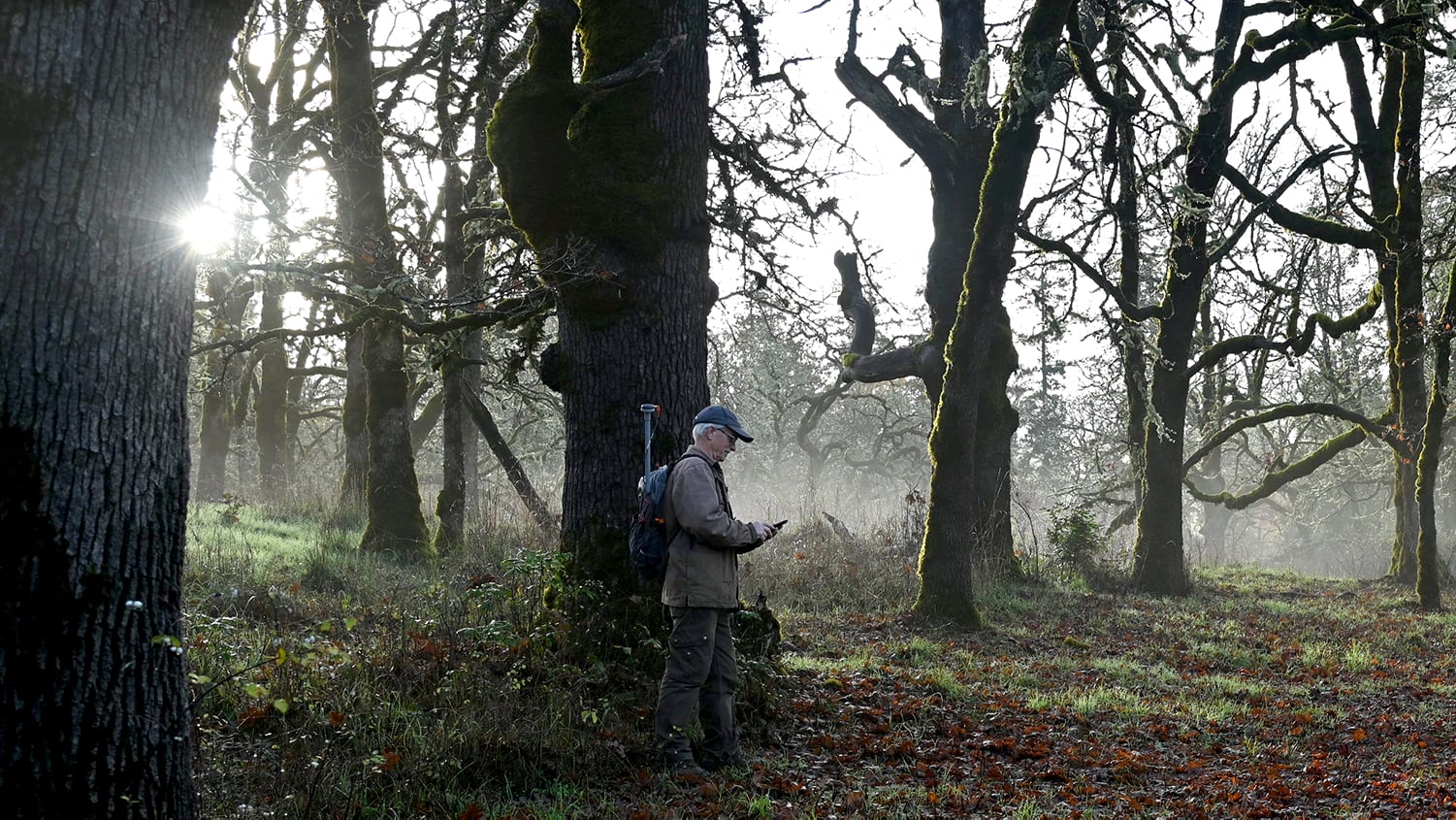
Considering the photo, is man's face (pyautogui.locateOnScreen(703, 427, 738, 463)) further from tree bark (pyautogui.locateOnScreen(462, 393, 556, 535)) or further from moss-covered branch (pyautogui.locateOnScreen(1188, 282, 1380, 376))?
moss-covered branch (pyautogui.locateOnScreen(1188, 282, 1380, 376))

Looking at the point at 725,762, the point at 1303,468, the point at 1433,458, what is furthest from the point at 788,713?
the point at 1303,468

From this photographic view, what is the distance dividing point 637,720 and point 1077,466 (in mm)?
39125

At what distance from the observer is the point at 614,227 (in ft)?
23.7

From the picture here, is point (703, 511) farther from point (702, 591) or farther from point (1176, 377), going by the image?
point (1176, 377)

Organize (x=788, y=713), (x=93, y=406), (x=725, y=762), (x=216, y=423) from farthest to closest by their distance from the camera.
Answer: (x=216, y=423) < (x=788, y=713) < (x=725, y=762) < (x=93, y=406)

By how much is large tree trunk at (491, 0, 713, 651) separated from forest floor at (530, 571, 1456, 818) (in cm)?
178

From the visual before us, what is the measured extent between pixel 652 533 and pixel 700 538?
1.09 ft

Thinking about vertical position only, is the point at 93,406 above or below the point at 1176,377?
below

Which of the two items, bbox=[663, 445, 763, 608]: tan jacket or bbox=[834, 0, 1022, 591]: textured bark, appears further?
bbox=[834, 0, 1022, 591]: textured bark

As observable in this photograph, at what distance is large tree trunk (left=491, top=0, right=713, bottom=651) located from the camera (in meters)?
7.16

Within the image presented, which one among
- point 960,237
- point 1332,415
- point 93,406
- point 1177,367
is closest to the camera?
point 93,406

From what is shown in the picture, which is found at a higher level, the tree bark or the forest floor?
the tree bark

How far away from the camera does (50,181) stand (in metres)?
3.46

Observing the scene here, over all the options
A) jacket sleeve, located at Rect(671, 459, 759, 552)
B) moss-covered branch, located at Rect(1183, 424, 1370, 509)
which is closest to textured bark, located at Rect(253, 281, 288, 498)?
moss-covered branch, located at Rect(1183, 424, 1370, 509)
